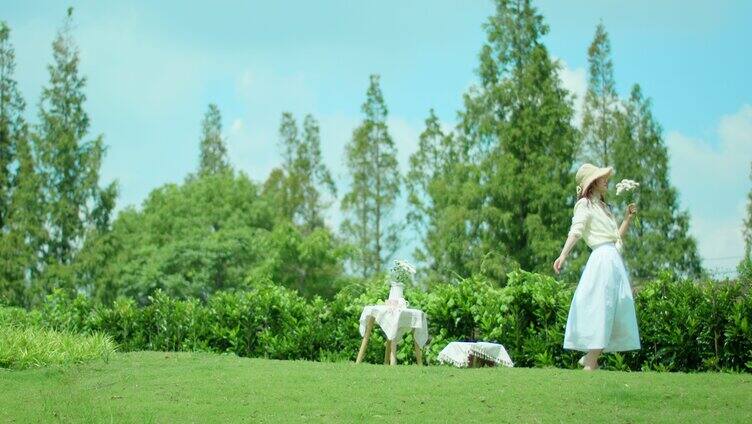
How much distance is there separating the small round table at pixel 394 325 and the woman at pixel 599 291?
2.40 metres

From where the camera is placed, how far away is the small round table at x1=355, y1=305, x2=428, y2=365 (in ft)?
36.8

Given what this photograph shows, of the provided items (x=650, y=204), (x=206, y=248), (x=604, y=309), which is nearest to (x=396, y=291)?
(x=604, y=309)

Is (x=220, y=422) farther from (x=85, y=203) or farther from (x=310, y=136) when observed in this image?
(x=310, y=136)

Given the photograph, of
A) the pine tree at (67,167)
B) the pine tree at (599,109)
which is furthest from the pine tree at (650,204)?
the pine tree at (67,167)

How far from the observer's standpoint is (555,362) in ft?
36.8

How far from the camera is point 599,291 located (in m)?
9.16

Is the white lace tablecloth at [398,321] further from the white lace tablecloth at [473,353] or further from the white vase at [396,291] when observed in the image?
the white lace tablecloth at [473,353]

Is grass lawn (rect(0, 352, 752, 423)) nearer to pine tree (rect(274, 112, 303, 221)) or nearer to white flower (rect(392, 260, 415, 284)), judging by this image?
white flower (rect(392, 260, 415, 284))

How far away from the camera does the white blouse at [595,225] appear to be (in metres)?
9.40

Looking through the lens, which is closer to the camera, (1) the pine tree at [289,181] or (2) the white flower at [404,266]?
(2) the white flower at [404,266]

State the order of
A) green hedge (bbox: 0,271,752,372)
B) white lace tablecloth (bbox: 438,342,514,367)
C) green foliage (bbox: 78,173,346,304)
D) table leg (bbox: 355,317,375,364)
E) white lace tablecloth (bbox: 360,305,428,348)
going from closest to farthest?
green hedge (bbox: 0,271,752,372) < white lace tablecloth (bbox: 438,342,514,367) < white lace tablecloth (bbox: 360,305,428,348) < table leg (bbox: 355,317,375,364) < green foliage (bbox: 78,173,346,304)

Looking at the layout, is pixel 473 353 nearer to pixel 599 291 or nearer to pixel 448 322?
pixel 448 322

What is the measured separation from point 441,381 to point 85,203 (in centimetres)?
3170

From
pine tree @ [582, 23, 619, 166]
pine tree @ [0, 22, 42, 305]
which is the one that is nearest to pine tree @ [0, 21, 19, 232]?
pine tree @ [0, 22, 42, 305]
